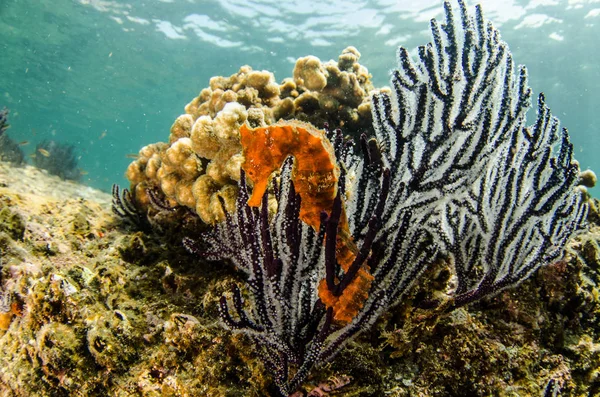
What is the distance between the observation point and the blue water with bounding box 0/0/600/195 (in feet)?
72.8

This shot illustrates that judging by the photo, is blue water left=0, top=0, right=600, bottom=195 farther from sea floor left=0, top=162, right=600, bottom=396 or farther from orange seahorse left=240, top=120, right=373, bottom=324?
orange seahorse left=240, top=120, right=373, bottom=324

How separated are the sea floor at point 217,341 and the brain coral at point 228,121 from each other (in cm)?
91

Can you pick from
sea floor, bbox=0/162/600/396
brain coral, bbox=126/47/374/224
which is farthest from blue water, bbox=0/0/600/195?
sea floor, bbox=0/162/600/396

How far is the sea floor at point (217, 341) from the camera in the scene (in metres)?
1.98

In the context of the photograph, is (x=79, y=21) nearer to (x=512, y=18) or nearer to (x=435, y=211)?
(x=512, y=18)

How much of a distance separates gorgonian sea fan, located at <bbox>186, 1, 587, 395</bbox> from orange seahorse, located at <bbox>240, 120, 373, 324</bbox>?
0.11 metres

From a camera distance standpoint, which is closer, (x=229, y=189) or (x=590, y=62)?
(x=229, y=189)

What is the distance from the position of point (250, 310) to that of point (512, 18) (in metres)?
27.5

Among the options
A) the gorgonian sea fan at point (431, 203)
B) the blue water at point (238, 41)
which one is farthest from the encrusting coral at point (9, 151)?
the gorgonian sea fan at point (431, 203)

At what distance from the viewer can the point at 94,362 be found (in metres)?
2.07

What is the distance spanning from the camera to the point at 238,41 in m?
28.1

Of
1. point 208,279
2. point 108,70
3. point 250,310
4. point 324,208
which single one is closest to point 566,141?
point 324,208

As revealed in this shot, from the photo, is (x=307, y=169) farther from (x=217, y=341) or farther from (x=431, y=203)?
(x=217, y=341)

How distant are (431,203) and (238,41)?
3000 centimetres
